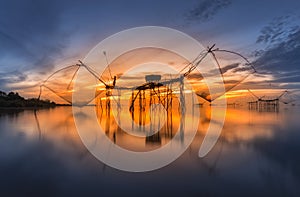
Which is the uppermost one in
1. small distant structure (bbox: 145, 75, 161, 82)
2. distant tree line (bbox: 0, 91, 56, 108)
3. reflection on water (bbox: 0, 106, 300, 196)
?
small distant structure (bbox: 145, 75, 161, 82)

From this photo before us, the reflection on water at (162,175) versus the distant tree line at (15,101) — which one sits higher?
the distant tree line at (15,101)

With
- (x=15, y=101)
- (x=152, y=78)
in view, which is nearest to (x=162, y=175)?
(x=152, y=78)

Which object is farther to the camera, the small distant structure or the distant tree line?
the distant tree line

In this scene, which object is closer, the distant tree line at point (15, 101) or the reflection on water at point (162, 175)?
the reflection on water at point (162, 175)

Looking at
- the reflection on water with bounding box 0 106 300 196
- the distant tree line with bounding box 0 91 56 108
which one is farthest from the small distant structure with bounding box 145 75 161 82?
the reflection on water with bounding box 0 106 300 196

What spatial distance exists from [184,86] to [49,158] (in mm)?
42703

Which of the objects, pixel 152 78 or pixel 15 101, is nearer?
pixel 152 78

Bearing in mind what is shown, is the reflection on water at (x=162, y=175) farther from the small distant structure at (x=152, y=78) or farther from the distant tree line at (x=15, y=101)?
the distant tree line at (x=15, y=101)

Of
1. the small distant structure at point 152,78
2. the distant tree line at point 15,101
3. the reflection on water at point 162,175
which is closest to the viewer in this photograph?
the reflection on water at point 162,175

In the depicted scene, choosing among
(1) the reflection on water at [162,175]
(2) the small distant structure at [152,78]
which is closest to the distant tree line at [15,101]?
(2) the small distant structure at [152,78]

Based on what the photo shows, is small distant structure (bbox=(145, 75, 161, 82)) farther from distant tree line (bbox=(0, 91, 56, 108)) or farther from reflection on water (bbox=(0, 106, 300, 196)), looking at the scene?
reflection on water (bbox=(0, 106, 300, 196))

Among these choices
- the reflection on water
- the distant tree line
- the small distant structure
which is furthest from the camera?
the distant tree line

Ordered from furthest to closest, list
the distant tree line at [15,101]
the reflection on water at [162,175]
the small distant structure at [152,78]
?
the distant tree line at [15,101] → the small distant structure at [152,78] → the reflection on water at [162,175]

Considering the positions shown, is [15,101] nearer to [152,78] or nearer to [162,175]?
[152,78]
